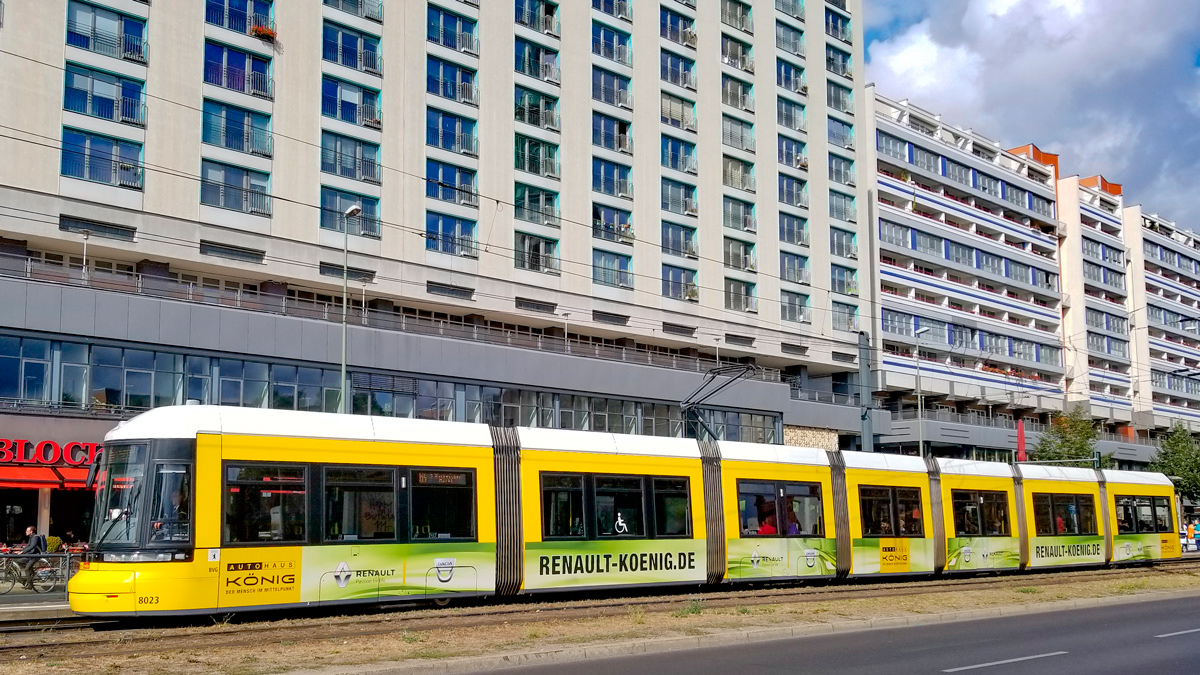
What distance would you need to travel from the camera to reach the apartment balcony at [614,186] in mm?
55094

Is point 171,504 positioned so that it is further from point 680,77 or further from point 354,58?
point 680,77

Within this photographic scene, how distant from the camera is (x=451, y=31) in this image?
1984 inches

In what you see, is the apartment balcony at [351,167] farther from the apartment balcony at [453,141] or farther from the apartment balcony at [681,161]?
the apartment balcony at [681,161]

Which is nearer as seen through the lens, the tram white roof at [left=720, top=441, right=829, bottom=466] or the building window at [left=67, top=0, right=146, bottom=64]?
the tram white roof at [left=720, top=441, right=829, bottom=466]

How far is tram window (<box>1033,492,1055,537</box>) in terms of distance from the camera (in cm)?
3231

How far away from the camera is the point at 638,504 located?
76.0 feet

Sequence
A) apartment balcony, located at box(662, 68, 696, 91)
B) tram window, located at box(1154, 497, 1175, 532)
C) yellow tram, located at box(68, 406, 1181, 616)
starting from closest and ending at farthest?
yellow tram, located at box(68, 406, 1181, 616)
tram window, located at box(1154, 497, 1175, 532)
apartment balcony, located at box(662, 68, 696, 91)

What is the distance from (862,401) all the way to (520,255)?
74.1ft

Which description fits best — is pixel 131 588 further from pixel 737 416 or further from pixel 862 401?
pixel 862 401

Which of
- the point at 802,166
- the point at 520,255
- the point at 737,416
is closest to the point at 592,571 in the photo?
the point at 520,255

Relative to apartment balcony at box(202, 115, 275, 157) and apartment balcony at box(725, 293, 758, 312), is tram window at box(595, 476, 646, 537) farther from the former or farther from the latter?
apartment balcony at box(725, 293, 758, 312)

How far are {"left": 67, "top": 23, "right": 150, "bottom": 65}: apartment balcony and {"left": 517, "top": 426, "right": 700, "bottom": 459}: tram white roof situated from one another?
25.9 meters

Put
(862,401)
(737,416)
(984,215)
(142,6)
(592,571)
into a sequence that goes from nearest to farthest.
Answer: (592,571) → (142,6) → (737,416) → (862,401) → (984,215)

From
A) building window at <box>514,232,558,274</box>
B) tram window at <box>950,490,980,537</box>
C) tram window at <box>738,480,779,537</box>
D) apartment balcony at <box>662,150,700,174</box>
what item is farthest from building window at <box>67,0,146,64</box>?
tram window at <box>950,490,980,537</box>
